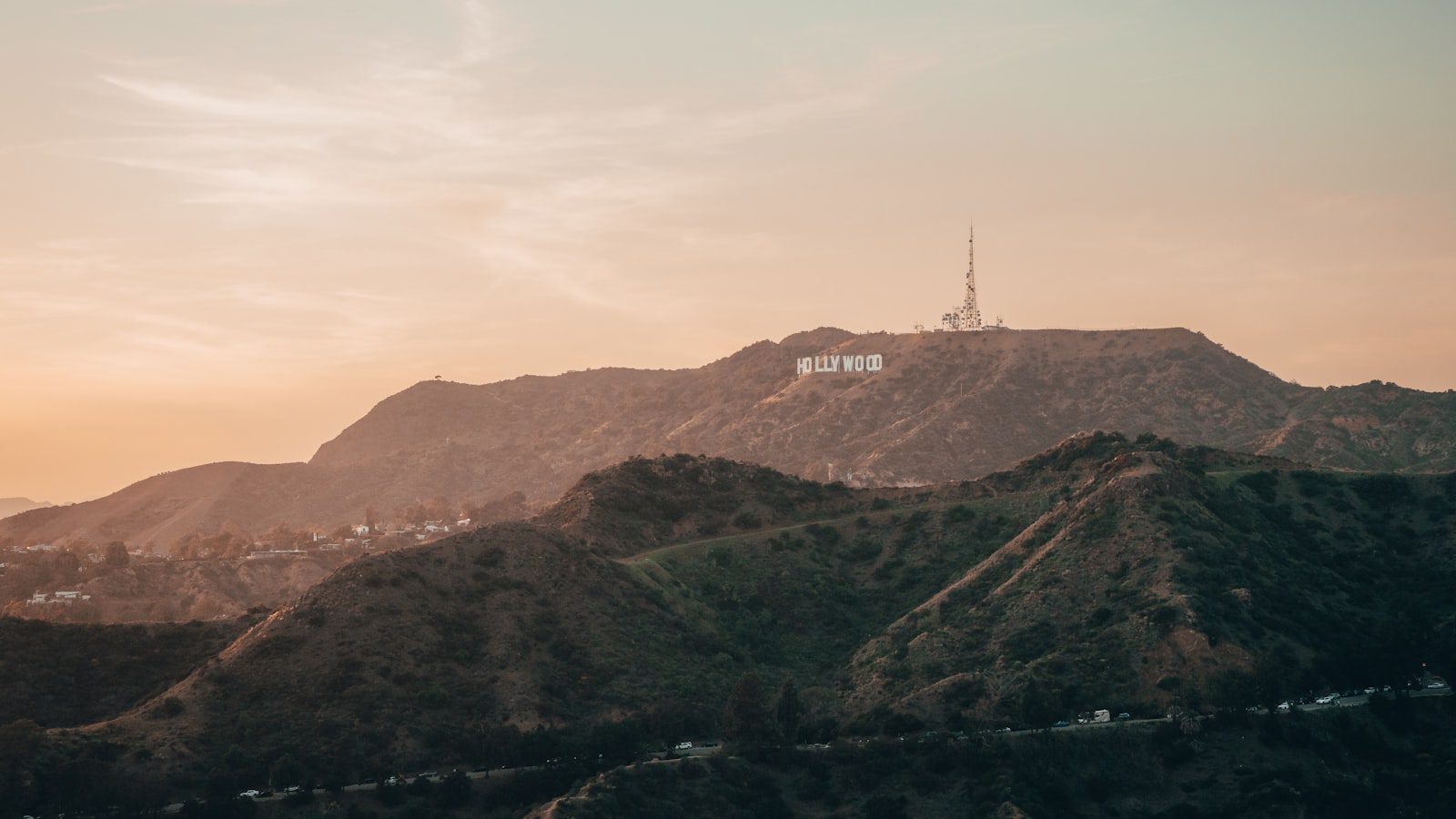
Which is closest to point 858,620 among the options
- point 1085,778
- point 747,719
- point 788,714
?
point 788,714

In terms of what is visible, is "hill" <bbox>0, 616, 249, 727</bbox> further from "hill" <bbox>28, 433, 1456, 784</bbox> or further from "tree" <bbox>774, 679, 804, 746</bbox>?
"tree" <bbox>774, 679, 804, 746</bbox>

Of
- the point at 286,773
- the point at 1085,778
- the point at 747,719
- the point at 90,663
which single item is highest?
the point at 90,663

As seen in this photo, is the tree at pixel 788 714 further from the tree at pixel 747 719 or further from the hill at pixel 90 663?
the hill at pixel 90 663

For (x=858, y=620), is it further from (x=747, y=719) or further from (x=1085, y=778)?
(x=1085, y=778)

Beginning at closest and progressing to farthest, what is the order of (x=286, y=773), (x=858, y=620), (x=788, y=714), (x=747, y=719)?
(x=286, y=773) < (x=747, y=719) < (x=788, y=714) < (x=858, y=620)

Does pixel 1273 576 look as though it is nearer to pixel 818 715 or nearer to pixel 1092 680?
pixel 1092 680

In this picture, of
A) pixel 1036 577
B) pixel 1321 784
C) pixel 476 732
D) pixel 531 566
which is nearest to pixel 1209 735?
pixel 1321 784

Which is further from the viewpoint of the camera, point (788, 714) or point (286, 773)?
point (788, 714)

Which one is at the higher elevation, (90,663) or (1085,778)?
(90,663)
